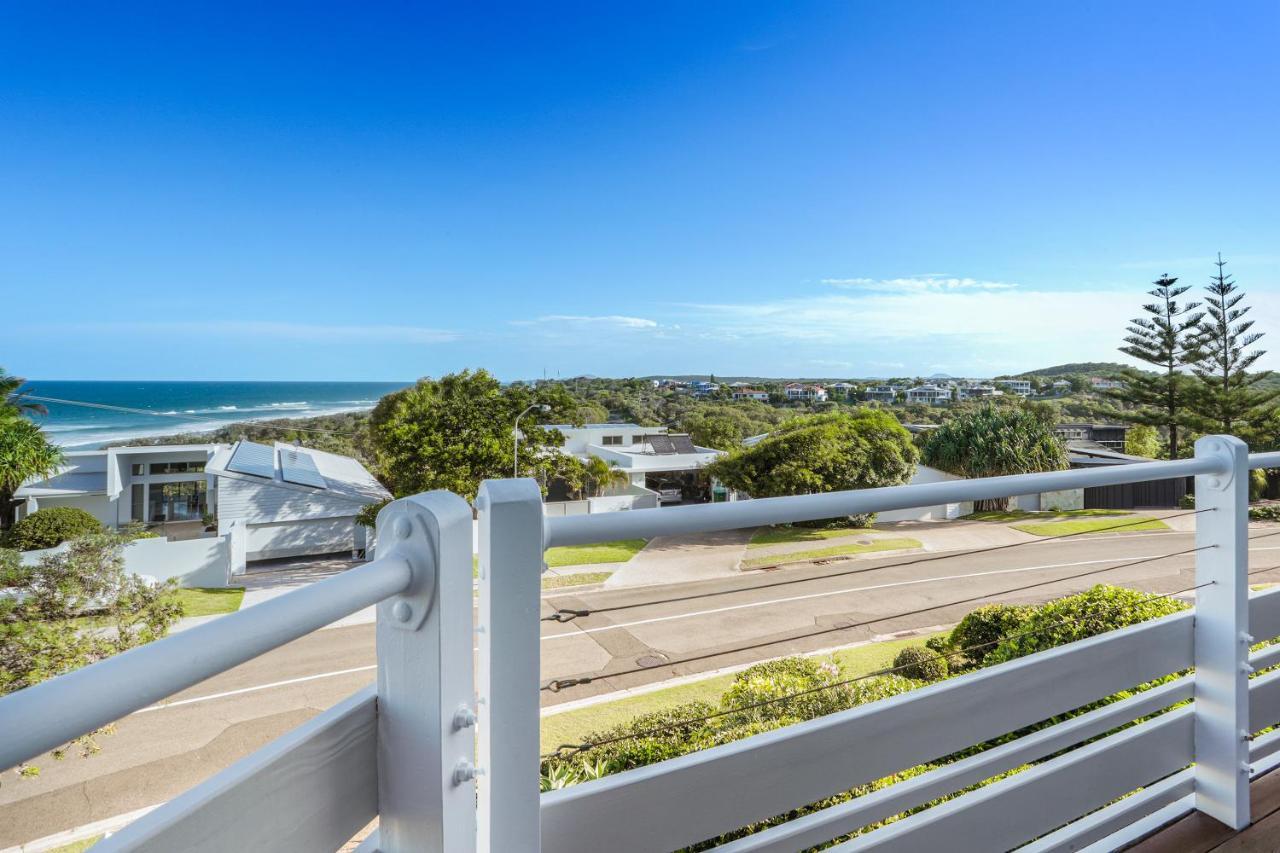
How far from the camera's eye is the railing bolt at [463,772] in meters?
0.48

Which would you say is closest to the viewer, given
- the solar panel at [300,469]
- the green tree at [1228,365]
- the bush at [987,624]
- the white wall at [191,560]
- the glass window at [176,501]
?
the bush at [987,624]

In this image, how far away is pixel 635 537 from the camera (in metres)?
0.66

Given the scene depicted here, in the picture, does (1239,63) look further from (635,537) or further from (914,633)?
(635,537)

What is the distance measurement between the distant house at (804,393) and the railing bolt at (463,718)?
27617 millimetres

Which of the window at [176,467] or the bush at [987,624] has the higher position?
the bush at [987,624]

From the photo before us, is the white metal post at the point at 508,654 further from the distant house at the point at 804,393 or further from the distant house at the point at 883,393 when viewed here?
the distant house at the point at 804,393

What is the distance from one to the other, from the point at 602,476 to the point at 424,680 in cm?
1220

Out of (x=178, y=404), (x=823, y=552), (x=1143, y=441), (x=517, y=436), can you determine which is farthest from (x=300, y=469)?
(x=178, y=404)

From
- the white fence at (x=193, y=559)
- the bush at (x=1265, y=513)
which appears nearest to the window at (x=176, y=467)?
the white fence at (x=193, y=559)

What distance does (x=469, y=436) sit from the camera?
11281 mm

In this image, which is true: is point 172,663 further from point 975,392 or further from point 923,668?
point 975,392

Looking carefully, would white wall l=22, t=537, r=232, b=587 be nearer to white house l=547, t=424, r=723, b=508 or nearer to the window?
white house l=547, t=424, r=723, b=508

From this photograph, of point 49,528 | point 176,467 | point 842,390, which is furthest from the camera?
point 842,390

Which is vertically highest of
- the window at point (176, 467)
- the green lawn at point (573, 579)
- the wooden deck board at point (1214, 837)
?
the green lawn at point (573, 579)
